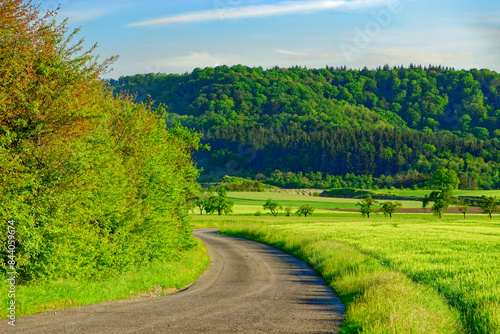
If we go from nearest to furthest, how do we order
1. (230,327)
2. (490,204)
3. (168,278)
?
(230,327) → (168,278) → (490,204)

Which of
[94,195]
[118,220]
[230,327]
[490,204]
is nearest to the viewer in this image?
[230,327]

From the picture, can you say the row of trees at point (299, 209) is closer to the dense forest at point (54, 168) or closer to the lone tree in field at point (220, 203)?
the lone tree in field at point (220, 203)

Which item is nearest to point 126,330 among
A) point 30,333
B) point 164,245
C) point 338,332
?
point 30,333

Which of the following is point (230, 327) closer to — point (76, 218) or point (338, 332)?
point (338, 332)

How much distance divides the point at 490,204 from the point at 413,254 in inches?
2909

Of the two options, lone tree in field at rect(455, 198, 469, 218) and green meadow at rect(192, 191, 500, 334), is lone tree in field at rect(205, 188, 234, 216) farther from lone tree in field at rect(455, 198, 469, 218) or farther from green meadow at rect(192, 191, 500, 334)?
green meadow at rect(192, 191, 500, 334)

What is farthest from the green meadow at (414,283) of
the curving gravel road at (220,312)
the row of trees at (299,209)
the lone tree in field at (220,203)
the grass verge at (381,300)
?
the lone tree in field at (220,203)

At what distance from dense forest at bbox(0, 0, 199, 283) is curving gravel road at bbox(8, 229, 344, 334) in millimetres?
2161

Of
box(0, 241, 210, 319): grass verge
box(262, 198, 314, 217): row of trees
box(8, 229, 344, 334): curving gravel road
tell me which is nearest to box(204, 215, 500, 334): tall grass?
box(8, 229, 344, 334): curving gravel road

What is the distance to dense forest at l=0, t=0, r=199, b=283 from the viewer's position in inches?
557

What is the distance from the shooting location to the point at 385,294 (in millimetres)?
14492

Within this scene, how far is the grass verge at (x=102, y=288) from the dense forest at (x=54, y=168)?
519 mm

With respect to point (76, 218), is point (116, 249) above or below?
below

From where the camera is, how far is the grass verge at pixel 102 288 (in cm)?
1379
